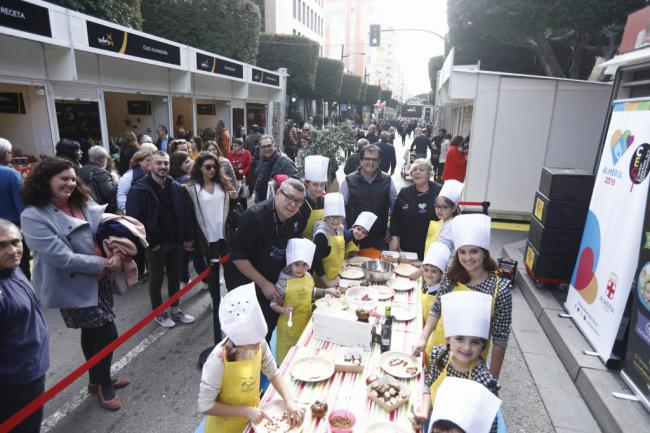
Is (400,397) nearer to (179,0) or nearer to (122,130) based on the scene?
(122,130)

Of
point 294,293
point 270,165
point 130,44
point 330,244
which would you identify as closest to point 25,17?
point 130,44

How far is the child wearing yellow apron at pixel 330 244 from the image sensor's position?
4090 millimetres

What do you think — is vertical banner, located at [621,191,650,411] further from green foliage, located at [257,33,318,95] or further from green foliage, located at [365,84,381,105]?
green foliage, located at [365,84,381,105]

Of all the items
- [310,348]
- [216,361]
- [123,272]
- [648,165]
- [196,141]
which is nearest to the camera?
[216,361]

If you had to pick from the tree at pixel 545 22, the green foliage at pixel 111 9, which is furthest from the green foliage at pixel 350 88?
the green foliage at pixel 111 9

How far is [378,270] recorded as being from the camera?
172 inches

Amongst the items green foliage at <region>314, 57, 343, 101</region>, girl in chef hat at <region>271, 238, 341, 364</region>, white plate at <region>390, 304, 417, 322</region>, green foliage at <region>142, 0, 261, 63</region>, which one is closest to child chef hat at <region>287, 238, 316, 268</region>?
girl in chef hat at <region>271, 238, 341, 364</region>

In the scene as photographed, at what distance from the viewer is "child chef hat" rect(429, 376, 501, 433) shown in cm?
183

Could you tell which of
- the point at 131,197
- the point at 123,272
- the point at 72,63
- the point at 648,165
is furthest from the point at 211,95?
the point at 648,165

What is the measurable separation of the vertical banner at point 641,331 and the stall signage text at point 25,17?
934 cm

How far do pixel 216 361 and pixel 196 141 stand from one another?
7095mm

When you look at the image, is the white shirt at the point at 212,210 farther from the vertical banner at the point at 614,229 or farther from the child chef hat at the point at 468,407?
the vertical banner at the point at 614,229

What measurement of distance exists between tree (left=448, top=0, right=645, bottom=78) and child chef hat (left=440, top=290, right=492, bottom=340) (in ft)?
38.2

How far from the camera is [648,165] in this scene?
12.0ft
